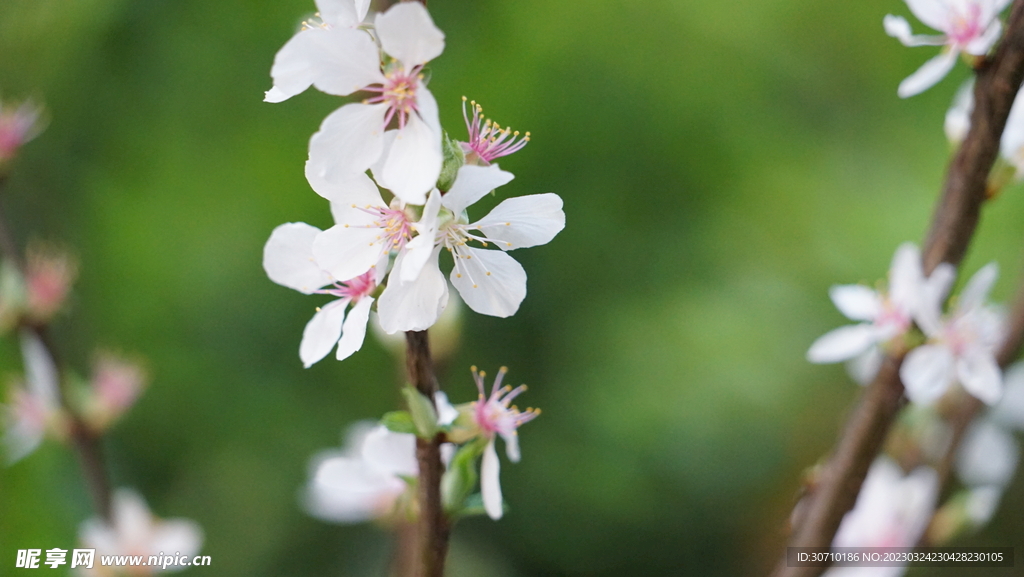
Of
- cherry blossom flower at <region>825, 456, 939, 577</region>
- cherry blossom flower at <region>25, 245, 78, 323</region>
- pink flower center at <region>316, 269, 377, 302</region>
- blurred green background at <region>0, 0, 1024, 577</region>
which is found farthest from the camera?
blurred green background at <region>0, 0, 1024, 577</region>

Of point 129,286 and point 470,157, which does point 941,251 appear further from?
point 129,286

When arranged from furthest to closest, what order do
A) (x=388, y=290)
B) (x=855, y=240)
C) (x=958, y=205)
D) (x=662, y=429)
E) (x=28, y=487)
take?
(x=855, y=240) → (x=662, y=429) → (x=28, y=487) → (x=958, y=205) → (x=388, y=290)

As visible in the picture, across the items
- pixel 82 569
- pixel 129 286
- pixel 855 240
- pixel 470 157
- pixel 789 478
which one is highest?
pixel 855 240

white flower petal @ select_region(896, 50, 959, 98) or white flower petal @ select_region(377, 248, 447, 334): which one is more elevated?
white flower petal @ select_region(896, 50, 959, 98)

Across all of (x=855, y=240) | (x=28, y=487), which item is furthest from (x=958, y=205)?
(x=28, y=487)

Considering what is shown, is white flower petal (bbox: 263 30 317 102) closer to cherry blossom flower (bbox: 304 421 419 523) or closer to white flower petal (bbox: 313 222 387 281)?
white flower petal (bbox: 313 222 387 281)

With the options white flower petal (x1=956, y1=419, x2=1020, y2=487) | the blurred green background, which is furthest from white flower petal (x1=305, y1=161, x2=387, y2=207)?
white flower petal (x1=956, y1=419, x2=1020, y2=487)
